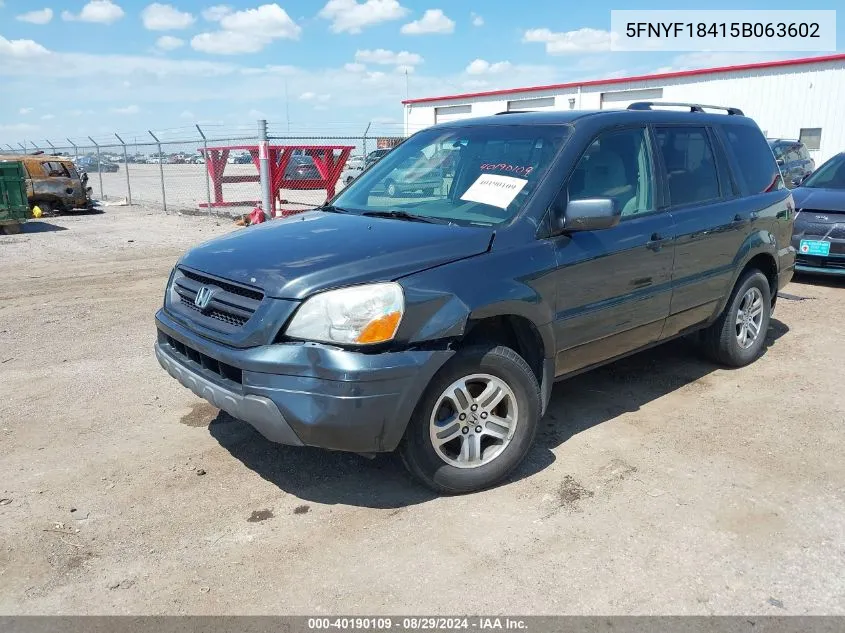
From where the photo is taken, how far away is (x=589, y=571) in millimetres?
2936

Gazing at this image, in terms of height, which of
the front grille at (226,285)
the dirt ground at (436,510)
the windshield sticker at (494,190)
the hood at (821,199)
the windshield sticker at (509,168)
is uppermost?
the windshield sticker at (509,168)

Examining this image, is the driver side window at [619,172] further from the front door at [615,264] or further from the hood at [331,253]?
the hood at [331,253]

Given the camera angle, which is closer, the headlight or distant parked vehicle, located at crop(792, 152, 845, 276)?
the headlight

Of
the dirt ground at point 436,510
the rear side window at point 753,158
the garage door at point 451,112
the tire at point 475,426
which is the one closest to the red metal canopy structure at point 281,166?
the dirt ground at point 436,510

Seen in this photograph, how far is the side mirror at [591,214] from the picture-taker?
3.63 meters

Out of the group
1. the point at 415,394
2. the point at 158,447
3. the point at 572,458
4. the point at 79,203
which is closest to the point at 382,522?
the point at 415,394

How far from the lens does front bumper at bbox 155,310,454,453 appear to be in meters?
3.02

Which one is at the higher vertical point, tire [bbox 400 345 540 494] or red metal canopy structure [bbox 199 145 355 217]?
red metal canopy structure [bbox 199 145 355 217]

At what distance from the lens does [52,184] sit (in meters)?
18.3

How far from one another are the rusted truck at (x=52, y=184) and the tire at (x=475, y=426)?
58.3ft

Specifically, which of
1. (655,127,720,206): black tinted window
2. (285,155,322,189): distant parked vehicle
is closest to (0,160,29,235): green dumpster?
(285,155,322,189): distant parked vehicle

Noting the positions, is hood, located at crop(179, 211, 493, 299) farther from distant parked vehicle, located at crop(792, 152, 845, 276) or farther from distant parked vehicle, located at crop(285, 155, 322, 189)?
distant parked vehicle, located at crop(285, 155, 322, 189)

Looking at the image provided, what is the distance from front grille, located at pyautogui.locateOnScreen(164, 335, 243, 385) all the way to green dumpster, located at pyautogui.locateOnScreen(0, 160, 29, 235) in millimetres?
13295

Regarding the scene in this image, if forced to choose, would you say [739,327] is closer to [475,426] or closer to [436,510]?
[475,426]
